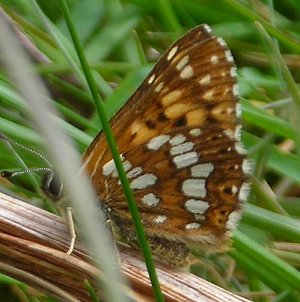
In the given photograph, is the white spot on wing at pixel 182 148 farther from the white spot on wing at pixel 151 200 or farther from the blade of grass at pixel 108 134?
the blade of grass at pixel 108 134

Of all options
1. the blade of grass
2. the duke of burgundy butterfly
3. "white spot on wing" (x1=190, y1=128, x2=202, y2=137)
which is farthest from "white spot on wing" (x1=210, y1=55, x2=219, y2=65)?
the blade of grass

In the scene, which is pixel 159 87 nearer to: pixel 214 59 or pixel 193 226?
pixel 214 59

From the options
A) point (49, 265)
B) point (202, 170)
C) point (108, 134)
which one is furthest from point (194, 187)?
point (108, 134)

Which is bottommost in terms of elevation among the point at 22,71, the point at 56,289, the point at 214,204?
the point at 56,289

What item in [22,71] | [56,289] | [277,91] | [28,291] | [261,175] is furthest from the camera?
[277,91]

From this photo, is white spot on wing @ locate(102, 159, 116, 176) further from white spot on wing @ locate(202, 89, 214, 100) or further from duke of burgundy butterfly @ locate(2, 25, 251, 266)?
white spot on wing @ locate(202, 89, 214, 100)

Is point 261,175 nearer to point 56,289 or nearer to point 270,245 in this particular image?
point 270,245

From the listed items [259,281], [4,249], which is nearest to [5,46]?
[4,249]

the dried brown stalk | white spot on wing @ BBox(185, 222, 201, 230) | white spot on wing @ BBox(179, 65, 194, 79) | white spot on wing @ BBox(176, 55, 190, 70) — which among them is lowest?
the dried brown stalk
